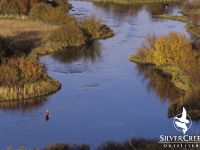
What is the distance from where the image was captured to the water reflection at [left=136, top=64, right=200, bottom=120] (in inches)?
1077

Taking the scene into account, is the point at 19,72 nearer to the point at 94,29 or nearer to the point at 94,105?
the point at 94,105

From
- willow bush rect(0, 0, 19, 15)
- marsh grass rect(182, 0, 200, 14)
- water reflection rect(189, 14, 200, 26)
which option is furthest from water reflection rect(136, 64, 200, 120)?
marsh grass rect(182, 0, 200, 14)

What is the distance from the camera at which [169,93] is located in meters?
31.5

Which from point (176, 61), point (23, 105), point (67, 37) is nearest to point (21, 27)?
point (67, 37)

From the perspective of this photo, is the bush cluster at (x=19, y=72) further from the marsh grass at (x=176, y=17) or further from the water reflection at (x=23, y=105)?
the marsh grass at (x=176, y=17)

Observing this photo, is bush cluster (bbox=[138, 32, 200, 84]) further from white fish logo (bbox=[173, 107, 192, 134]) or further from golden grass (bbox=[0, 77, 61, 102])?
golden grass (bbox=[0, 77, 61, 102])

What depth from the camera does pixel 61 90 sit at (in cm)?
3138

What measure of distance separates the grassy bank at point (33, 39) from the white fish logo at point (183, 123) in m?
9.06

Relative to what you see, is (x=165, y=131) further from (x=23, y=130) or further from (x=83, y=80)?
(x=83, y=80)

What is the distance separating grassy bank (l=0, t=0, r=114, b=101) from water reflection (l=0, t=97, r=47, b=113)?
1.25 ft

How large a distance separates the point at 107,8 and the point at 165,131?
44.8m

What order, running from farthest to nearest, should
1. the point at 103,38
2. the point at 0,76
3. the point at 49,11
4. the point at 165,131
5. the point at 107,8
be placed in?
the point at 107,8, the point at 49,11, the point at 103,38, the point at 0,76, the point at 165,131

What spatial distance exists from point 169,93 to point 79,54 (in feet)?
40.1

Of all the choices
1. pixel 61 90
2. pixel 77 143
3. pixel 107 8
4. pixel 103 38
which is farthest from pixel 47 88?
pixel 107 8
